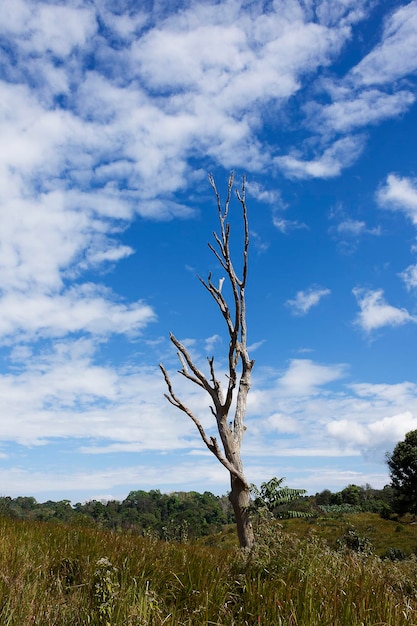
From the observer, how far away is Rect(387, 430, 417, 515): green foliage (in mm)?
40906

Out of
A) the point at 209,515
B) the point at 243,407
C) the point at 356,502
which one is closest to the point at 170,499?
the point at 209,515

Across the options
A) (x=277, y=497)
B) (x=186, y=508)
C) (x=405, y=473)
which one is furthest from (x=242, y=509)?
(x=186, y=508)

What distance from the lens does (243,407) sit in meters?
14.1

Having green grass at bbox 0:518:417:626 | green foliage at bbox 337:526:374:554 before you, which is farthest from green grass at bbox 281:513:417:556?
green grass at bbox 0:518:417:626

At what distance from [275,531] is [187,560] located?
1.96m

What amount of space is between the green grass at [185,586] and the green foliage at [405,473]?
Answer: 3726 cm

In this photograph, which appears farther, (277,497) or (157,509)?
(157,509)

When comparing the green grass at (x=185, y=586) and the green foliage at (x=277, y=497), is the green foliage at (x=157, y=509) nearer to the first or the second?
the green foliage at (x=277, y=497)

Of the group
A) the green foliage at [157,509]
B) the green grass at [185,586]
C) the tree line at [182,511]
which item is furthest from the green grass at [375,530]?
the green grass at [185,586]

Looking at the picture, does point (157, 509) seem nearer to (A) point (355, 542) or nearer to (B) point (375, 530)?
(B) point (375, 530)

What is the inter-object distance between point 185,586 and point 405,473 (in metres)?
41.3

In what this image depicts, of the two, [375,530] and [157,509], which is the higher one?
[157,509]

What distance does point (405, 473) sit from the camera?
41750 millimetres

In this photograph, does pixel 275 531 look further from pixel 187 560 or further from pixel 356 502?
pixel 356 502
